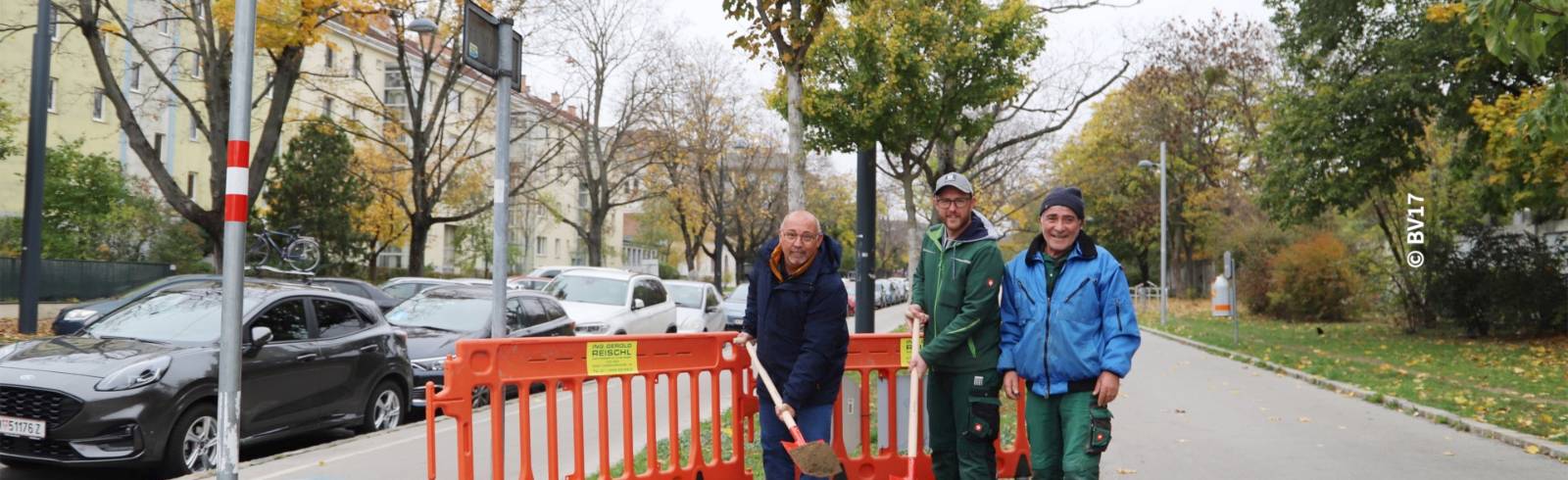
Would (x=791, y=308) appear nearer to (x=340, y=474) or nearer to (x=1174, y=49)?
(x=340, y=474)

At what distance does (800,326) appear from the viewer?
512 cm

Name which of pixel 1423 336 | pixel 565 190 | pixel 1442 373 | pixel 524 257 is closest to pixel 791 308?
pixel 1442 373

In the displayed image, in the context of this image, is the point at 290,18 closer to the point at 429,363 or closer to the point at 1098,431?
the point at 429,363

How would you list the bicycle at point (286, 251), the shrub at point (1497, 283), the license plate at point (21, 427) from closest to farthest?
the license plate at point (21, 427) < the bicycle at point (286, 251) < the shrub at point (1497, 283)

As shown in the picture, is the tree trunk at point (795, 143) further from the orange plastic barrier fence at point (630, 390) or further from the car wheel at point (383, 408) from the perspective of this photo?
the car wheel at point (383, 408)

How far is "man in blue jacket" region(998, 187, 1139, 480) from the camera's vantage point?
4516 mm

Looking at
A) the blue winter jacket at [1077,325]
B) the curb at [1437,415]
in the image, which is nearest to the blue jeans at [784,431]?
the blue winter jacket at [1077,325]

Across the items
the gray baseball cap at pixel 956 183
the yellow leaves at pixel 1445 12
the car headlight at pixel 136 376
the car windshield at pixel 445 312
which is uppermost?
the yellow leaves at pixel 1445 12

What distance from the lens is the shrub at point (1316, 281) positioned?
98.2 feet

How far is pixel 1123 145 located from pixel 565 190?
38.4 m

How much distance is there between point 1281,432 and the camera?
9188mm

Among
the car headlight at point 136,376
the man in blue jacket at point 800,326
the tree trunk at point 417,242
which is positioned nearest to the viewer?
the man in blue jacket at point 800,326

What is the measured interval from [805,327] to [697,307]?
16.1 metres

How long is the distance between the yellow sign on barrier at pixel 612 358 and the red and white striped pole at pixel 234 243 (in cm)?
173
